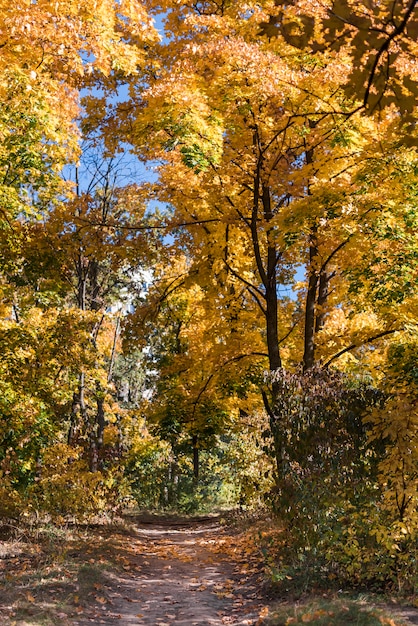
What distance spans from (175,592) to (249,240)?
7.89m

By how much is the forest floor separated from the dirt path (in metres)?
0.01

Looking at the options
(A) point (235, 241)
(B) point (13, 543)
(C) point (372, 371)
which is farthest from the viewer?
(A) point (235, 241)

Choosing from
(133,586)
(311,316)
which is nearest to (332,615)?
(133,586)

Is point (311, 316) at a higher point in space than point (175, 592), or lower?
higher

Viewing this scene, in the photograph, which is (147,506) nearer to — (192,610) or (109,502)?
(109,502)

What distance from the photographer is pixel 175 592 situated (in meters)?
7.50

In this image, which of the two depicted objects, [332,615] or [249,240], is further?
[249,240]

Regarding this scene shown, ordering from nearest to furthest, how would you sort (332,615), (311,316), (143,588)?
1. (332,615)
2. (143,588)
3. (311,316)

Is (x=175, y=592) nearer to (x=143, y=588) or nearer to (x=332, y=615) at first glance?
(x=143, y=588)

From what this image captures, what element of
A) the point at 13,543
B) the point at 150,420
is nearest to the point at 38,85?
the point at 13,543

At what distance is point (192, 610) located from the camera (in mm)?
6578

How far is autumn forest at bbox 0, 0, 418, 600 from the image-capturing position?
6539 millimetres

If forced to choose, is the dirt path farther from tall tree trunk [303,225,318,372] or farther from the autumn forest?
tall tree trunk [303,225,318,372]

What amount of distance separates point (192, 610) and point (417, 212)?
5774mm
